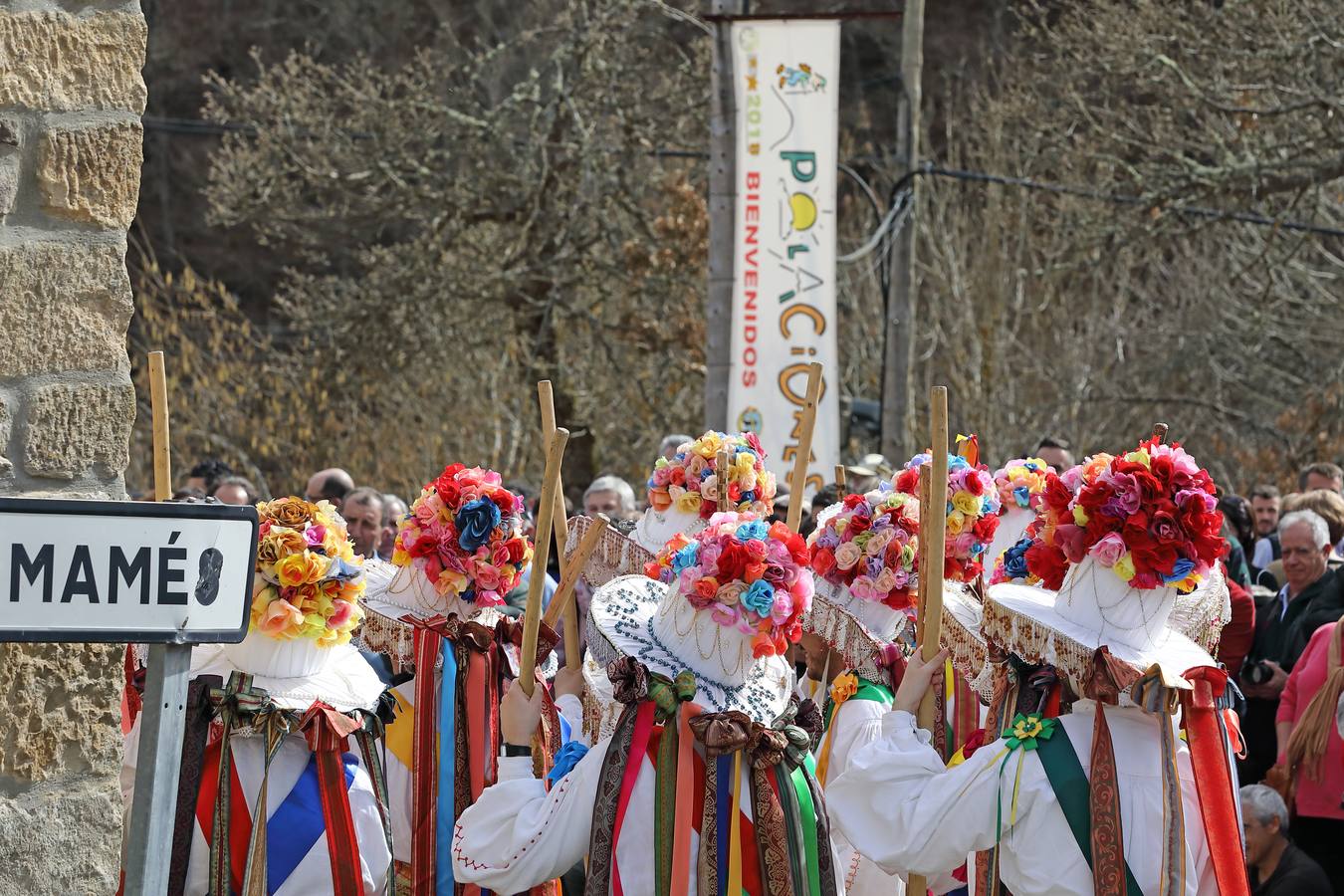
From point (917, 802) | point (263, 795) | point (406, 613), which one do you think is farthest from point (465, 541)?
point (917, 802)

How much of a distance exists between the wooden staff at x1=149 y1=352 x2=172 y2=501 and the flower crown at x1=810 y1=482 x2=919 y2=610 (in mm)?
2083

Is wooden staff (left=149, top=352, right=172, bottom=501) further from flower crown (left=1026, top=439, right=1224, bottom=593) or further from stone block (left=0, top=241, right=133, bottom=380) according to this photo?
flower crown (left=1026, top=439, right=1224, bottom=593)

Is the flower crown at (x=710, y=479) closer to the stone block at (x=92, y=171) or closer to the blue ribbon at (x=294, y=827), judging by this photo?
the blue ribbon at (x=294, y=827)

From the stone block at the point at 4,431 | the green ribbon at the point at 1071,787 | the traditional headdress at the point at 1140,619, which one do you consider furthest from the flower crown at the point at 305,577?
the green ribbon at the point at 1071,787

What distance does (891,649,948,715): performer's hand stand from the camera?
4.00 metres

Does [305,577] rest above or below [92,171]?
below

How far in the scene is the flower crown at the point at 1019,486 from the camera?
578cm

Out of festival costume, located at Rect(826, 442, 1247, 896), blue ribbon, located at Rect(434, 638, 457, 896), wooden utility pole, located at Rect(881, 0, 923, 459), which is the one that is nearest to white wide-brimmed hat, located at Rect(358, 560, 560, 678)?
blue ribbon, located at Rect(434, 638, 457, 896)

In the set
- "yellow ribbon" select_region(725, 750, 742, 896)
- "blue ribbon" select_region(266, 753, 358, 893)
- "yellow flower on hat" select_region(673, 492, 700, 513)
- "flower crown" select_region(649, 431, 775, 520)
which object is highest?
"flower crown" select_region(649, 431, 775, 520)

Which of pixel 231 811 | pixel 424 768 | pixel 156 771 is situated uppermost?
pixel 156 771

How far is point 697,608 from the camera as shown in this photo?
3.83 m

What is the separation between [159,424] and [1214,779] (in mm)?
2349

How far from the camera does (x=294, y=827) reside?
13.9 ft

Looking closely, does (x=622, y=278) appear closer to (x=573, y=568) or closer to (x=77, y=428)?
(x=573, y=568)
